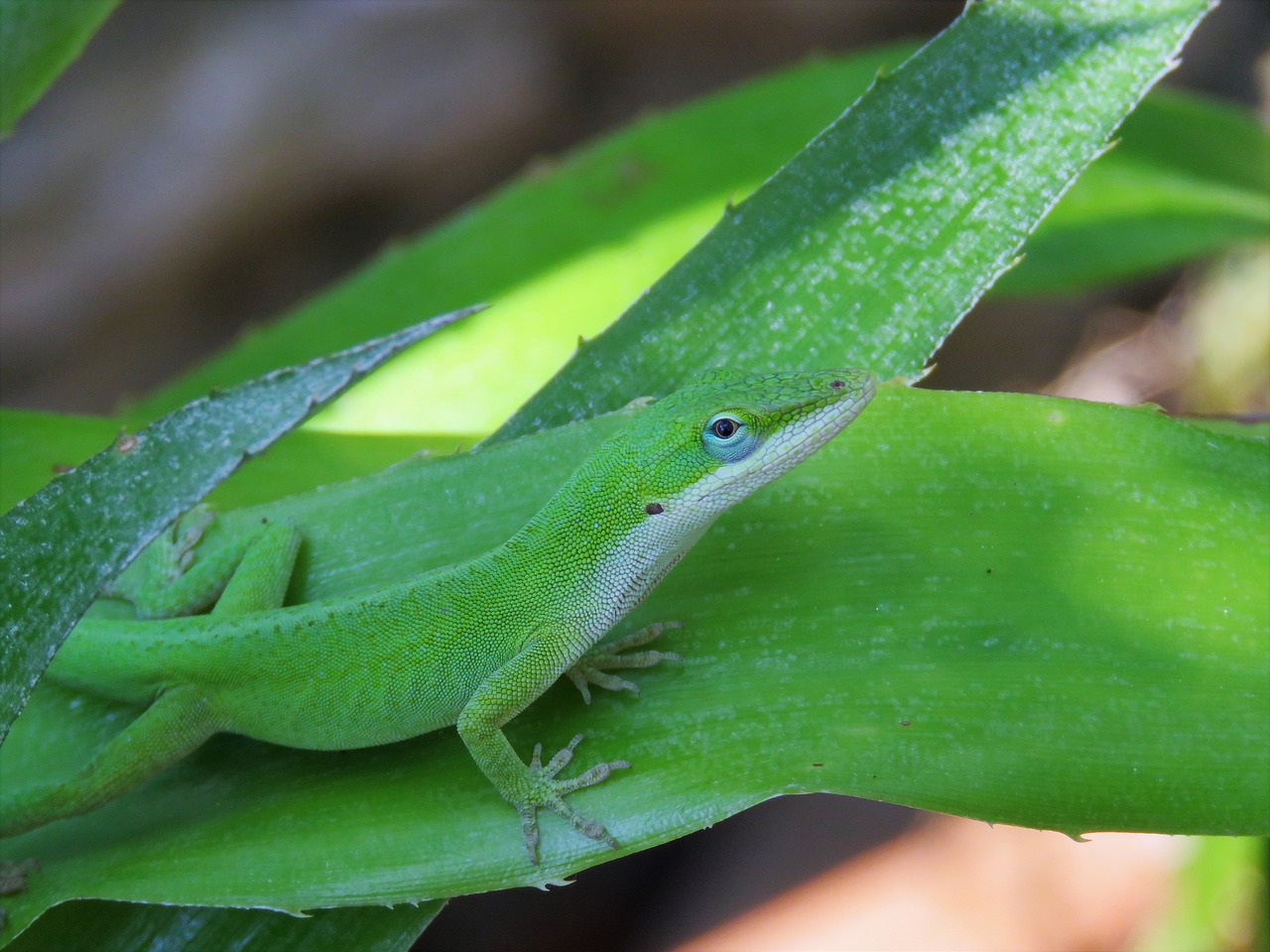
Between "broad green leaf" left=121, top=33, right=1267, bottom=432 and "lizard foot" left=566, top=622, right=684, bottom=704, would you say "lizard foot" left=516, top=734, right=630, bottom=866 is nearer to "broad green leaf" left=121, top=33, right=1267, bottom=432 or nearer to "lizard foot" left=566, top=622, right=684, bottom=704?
"lizard foot" left=566, top=622, right=684, bottom=704

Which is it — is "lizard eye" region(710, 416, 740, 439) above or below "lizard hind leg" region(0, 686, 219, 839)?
above

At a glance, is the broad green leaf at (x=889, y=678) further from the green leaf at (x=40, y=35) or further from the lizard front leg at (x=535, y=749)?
the green leaf at (x=40, y=35)

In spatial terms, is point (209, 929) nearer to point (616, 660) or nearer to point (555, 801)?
point (555, 801)

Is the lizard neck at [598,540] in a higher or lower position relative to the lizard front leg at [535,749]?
higher

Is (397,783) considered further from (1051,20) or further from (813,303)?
(1051,20)

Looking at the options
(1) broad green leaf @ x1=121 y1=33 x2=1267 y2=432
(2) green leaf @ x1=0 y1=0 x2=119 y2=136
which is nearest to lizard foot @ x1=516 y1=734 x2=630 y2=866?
(1) broad green leaf @ x1=121 y1=33 x2=1267 y2=432

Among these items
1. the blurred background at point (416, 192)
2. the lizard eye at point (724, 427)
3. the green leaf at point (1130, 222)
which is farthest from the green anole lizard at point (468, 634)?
the blurred background at point (416, 192)

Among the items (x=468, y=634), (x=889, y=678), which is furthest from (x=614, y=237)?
(x=889, y=678)
